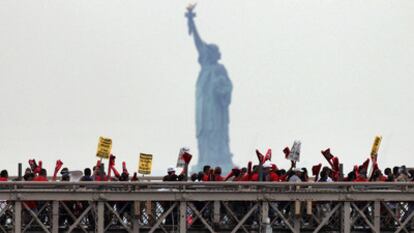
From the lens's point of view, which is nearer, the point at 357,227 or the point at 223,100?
the point at 357,227

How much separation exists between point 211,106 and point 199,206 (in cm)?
11494

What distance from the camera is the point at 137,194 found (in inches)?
1914

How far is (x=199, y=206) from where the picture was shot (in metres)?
49.8

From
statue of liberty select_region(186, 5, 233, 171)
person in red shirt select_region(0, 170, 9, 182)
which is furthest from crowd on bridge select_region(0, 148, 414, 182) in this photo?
statue of liberty select_region(186, 5, 233, 171)

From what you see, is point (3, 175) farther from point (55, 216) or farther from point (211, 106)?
point (211, 106)

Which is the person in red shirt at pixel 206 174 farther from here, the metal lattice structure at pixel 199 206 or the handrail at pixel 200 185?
the handrail at pixel 200 185

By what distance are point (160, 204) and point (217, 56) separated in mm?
111625

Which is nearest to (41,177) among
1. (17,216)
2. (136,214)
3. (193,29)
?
(17,216)

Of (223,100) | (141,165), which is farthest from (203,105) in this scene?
(141,165)

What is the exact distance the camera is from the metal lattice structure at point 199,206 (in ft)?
159

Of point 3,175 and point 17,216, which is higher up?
point 3,175

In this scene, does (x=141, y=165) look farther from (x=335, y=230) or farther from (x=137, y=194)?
(x=335, y=230)

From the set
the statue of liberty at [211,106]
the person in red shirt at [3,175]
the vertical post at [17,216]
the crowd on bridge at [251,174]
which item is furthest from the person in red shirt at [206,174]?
the statue of liberty at [211,106]

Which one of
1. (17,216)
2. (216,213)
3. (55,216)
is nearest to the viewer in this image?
(17,216)
